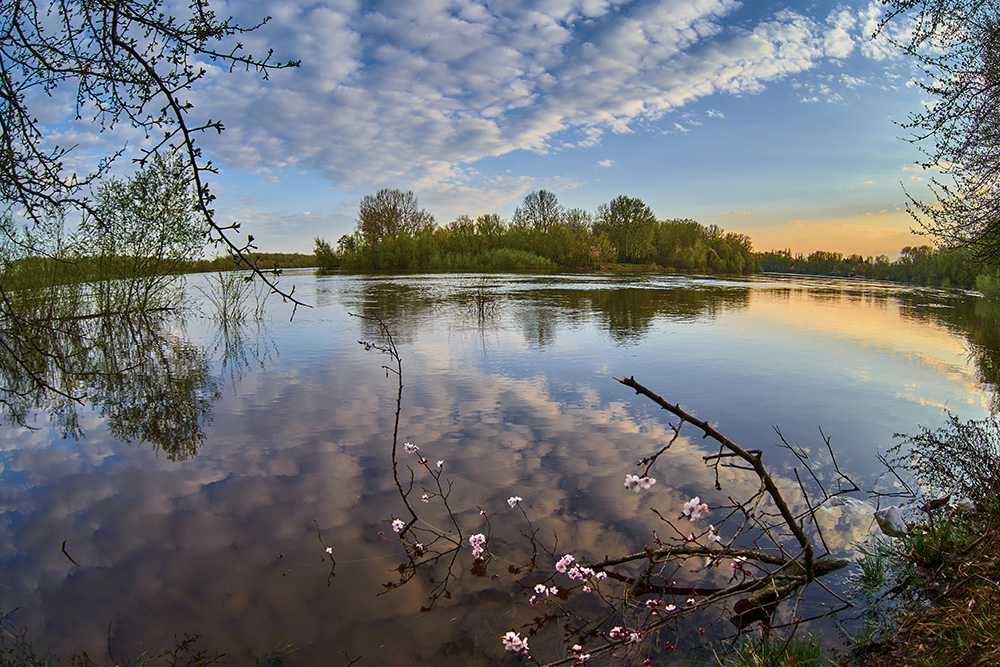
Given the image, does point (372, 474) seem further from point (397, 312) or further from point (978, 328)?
point (978, 328)

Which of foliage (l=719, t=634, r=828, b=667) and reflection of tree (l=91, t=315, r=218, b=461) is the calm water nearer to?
reflection of tree (l=91, t=315, r=218, b=461)

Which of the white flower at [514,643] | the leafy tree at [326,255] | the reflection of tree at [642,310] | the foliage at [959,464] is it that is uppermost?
the leafy tree at [326,255]

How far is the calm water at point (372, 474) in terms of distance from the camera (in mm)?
2932

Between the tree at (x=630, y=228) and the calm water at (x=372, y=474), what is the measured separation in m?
60.4

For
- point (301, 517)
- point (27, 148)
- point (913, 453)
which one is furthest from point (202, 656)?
point (913, 453)

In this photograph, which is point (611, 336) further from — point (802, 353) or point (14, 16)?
point (14, 16)

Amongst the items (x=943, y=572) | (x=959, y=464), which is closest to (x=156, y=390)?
(x=943, y=572)

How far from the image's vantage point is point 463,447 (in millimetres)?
5332

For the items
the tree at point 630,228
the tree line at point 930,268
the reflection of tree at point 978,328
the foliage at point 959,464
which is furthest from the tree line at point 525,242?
the foliage at point 959,464

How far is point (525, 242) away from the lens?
65438 mm

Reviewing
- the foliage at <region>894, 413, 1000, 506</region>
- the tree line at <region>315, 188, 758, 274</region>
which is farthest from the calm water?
the tree line at <region>315, 188, 758, 274</region>

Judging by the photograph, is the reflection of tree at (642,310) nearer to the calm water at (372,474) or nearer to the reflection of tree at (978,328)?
the calm water at (372,474)

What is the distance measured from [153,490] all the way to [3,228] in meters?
2.78

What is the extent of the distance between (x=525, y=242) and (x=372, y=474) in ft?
204
